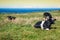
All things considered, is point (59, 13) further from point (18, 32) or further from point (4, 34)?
point (4, 34)

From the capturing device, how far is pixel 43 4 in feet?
7.11

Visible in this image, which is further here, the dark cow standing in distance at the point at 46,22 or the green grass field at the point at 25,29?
the dark cow standing in distance at the point at 46,22

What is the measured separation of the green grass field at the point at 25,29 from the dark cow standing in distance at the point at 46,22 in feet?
0.19

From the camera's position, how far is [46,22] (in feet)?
6.64

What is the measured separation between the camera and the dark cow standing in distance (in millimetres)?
1997

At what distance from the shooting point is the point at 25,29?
203 cm

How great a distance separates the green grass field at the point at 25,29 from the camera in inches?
74.1

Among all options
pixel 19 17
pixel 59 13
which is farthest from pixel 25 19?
pixel 59 13

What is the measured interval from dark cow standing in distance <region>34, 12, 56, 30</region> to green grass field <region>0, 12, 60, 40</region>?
6 centimetres

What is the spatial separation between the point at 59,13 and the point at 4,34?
0.92 metres

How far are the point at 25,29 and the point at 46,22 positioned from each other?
1.08 feet

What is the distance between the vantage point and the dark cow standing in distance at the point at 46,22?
1997 mm

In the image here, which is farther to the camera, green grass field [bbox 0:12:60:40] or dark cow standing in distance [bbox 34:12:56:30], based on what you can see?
dark cow standing in distance [bbox 34:12:56:30]

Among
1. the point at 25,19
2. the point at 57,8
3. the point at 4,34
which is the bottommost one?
the point at 4,34
